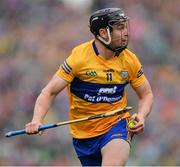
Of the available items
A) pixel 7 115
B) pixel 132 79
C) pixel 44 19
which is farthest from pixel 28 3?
pixel 132 79

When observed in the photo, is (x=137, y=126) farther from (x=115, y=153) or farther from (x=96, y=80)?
(x=96, y=80)

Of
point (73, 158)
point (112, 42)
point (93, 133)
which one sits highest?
point (112, 42)

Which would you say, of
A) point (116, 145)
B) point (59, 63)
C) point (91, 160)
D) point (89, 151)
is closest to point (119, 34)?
point (116, 145)

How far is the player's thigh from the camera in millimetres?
7699

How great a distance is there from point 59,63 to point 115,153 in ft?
18.5

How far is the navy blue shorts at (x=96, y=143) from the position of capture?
8.00 m

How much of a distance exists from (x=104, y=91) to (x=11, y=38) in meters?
5.98

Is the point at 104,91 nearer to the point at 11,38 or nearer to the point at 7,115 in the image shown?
the point at 7,115

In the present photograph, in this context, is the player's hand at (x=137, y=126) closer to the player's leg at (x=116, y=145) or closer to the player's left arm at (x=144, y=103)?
the player's left arm at (x=144, y=103)

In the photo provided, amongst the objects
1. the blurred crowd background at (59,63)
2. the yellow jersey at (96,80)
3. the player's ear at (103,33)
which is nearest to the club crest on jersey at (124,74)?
the yellow jersey at (96,80)

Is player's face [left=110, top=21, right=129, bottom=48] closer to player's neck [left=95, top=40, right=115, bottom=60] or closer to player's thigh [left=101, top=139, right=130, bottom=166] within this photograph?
player's neck [left=95, top=40, right=115, bottom=60]

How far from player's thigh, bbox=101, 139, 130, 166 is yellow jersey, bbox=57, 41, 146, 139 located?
0.28 metres

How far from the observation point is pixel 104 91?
805cm

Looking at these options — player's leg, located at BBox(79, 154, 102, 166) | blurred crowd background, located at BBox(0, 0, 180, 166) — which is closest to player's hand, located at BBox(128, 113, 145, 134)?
player's leg, located at BBox(79, 154, 102, 166)
